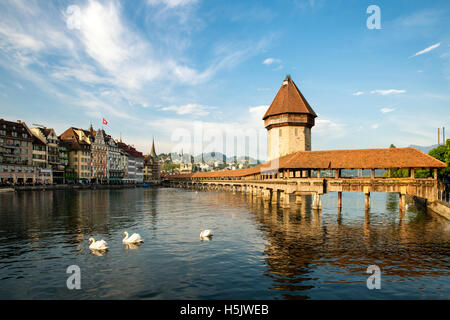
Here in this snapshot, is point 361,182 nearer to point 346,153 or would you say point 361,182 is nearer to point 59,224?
point 346,153

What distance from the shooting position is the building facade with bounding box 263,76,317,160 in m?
62.9

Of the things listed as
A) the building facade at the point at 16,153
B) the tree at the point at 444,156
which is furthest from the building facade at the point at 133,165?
the tree at the point at 444,156

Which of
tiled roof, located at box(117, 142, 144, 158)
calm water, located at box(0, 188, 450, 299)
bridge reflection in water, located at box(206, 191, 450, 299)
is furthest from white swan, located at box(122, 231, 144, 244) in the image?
tiled roof, located at box(117, 142, 144, 158)

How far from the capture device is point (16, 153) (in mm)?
84312

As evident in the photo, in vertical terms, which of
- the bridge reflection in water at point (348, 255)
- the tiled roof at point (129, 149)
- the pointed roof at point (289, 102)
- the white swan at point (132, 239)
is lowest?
the bridge reflection in water at point (348, 255)

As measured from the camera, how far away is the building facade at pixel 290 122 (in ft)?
206

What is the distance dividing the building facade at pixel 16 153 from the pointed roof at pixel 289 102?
234 feet

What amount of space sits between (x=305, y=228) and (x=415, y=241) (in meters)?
8.31

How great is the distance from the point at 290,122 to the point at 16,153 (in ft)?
253

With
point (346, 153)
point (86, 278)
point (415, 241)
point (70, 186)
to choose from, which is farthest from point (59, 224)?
point (70, 186)

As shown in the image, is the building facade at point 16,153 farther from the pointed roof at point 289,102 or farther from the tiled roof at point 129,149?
the pointed roof at point 289,102

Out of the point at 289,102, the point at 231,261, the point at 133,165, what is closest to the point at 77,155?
the point at 133,165

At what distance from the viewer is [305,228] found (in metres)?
26.4
